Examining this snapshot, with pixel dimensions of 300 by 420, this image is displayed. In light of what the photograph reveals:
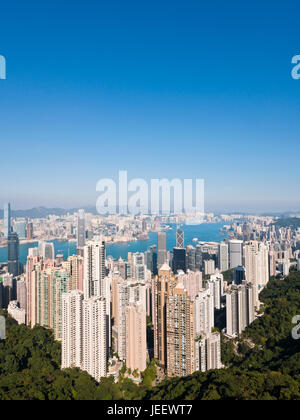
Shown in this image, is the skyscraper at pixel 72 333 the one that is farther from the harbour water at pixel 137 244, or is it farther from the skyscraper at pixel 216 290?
the skyscraper at pixel 216 290

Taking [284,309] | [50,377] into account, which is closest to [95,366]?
[50,377]

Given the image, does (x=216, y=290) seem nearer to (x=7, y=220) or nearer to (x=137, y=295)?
(x=137, y=295)

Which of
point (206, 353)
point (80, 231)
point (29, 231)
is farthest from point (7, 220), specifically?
point (206, 353)

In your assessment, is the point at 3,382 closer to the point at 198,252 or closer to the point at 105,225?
the point at 105,225

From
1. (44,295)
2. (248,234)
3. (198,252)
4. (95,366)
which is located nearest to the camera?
(95,366)

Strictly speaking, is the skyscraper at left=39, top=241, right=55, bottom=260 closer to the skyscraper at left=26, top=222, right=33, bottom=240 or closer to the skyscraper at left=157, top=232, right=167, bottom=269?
the skyscraper at left=26, top=222, right=33, bottom=240

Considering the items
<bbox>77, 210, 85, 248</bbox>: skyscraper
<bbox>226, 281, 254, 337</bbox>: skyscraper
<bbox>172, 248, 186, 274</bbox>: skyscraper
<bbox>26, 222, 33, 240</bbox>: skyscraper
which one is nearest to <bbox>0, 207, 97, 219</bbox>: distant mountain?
<bbox>77, 210, 85, 248</bbox>: skyscraper
